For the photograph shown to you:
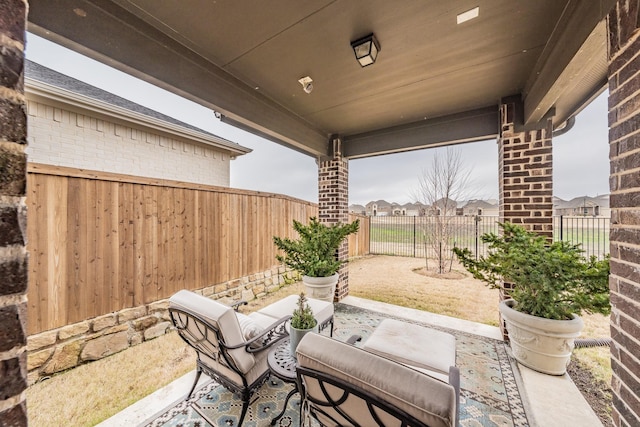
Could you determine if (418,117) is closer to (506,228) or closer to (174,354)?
(506,228)

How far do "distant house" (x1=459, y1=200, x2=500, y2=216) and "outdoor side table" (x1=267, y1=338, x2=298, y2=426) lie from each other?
6.64 meters

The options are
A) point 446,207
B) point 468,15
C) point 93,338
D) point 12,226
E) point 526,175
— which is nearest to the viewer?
point 12,226

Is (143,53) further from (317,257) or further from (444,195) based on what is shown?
(444,195)

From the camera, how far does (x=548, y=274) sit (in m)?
2.34

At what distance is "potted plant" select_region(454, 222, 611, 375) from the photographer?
218cm

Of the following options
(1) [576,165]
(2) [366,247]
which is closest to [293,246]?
(1) [576,165]

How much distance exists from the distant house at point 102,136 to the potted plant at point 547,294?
5792 mm

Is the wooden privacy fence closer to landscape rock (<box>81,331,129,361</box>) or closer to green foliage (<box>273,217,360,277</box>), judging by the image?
landscape rock (<box>81,331,129,361</box>)

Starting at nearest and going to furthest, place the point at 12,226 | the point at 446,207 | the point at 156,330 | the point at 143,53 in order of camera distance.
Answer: the point at 12,226, the point at 143,53, the point at 156,330, the point at 446,207

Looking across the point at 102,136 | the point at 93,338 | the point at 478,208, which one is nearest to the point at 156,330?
the point at 93,338

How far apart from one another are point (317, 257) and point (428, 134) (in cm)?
244

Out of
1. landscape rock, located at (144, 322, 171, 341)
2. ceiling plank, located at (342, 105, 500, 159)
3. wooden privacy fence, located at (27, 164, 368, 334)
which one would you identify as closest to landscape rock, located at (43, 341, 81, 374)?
wooden privacy fence, located at (27, 164, 368, 334)

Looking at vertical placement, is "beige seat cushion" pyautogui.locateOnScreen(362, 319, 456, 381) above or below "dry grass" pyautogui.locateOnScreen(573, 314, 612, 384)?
above

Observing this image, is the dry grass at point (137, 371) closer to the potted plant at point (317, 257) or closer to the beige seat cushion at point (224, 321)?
the beige seat cushion at point (224, 321)
